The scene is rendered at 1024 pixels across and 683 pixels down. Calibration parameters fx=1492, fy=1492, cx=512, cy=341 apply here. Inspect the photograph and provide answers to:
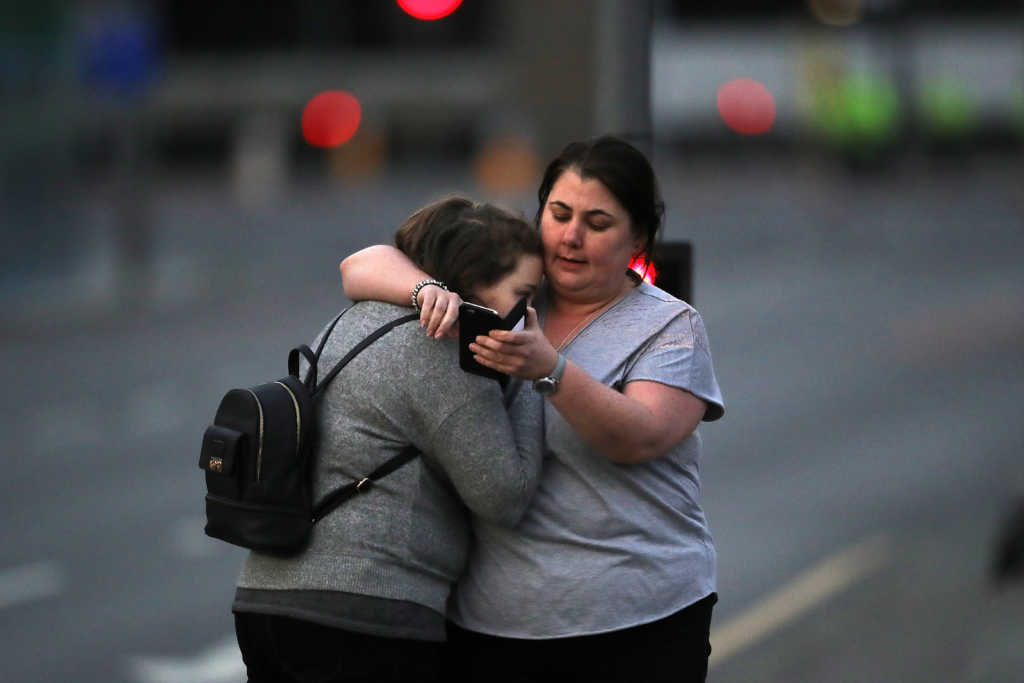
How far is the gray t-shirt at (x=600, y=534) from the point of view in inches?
111

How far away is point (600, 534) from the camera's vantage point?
9.30ft

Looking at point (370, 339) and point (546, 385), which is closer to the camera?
point (546, 385)

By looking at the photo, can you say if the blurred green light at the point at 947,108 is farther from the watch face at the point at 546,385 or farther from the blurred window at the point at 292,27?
the watch face at the point at 546,385

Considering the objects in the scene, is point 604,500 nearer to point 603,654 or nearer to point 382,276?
point 603,654

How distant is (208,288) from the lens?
22.9m

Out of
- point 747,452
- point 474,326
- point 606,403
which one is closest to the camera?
point 474,326

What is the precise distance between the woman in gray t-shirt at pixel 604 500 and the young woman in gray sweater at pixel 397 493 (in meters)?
0.10

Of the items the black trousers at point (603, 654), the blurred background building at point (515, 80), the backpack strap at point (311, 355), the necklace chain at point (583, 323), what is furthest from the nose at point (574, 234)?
the blurred background building at point (515, 80)

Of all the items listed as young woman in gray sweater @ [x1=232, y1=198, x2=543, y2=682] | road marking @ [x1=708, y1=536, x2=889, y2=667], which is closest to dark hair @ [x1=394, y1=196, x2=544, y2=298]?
young woman in gray sweater @ [x1=232, y1=198, x2=543, y2=682]

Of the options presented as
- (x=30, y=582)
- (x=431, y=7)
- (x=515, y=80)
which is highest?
(x=431, y=7)

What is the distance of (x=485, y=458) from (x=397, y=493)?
19 cm

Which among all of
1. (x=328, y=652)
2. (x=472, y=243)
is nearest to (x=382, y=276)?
(x=472, y=243)

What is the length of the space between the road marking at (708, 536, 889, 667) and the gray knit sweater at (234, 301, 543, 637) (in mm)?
3774

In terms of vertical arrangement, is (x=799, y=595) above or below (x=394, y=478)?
below
